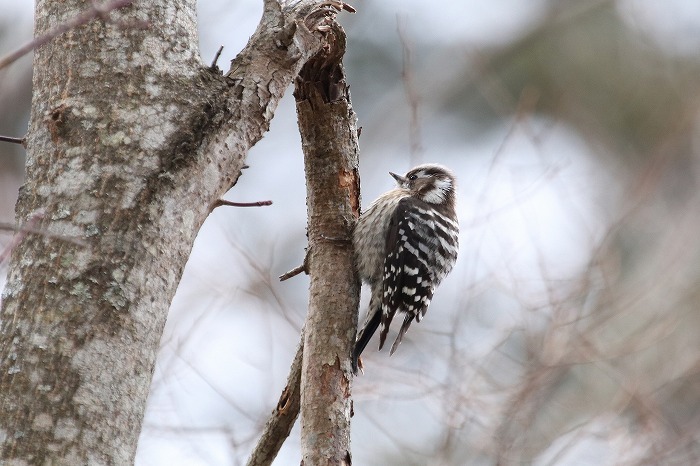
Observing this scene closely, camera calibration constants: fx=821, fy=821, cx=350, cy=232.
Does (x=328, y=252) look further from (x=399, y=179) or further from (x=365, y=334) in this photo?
(x=399, y=179)

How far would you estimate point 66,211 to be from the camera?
2115mm

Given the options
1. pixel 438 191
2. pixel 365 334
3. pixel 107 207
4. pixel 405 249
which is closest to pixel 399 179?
pixel 438 191

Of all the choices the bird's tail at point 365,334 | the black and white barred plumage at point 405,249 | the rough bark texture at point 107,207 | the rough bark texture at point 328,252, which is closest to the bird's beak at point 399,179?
the black and white barred plumage at point 405,249

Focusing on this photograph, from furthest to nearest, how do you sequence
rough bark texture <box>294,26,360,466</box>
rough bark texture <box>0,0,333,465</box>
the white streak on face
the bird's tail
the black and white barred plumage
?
the white streak on face → the black and white barred plumage → the bird's tail → rough bark texture <box>294,26,360,466</box> → rough bark texture <box>0,0,333,465</box>

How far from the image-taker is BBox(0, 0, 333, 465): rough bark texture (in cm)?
187

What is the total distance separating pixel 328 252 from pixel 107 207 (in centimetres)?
205

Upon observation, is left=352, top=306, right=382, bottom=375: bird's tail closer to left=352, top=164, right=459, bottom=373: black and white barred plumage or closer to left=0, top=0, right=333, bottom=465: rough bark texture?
left=352, top=164, right=459, bottom=373: black and white barred plumage

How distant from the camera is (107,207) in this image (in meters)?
2.13

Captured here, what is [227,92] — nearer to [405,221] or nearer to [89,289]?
[89,289]

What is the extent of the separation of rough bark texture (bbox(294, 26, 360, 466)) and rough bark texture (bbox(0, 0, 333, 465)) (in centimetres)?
115

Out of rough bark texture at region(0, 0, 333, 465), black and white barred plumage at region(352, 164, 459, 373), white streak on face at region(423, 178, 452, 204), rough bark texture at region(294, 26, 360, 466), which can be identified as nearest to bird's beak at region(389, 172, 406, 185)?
black and white barred plumage at region(352, 164, 459, 373)

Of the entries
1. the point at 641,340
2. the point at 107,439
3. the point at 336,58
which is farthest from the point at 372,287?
the point at 107,439

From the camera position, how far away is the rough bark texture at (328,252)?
3.24 metres

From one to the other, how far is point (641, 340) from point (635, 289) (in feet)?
2.16
